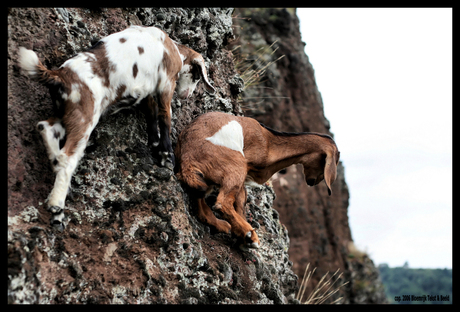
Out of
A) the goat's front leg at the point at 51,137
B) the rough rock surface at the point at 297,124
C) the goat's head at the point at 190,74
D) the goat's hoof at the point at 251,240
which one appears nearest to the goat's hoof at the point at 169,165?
the goat's head at the point at 190,74

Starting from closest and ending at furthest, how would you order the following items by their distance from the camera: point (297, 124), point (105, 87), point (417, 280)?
point (105, 87), point (297, 124), point (417, 280)

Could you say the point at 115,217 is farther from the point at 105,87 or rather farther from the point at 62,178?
the point at 105,87

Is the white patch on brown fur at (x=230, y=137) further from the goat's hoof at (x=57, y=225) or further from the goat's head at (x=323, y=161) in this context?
the goat's hoof at (x=57, y=225)

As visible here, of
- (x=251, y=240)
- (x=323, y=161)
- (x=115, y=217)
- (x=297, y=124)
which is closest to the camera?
(x=115, y=217)

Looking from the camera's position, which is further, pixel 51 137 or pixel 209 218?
pixel 209 218

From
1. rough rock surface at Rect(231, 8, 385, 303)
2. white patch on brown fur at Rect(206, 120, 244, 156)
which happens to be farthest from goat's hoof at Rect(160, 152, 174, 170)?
rough rock surface at Rect(231, 8, 385, 303)

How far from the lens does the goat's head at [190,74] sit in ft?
14.7

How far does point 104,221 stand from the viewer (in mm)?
3504

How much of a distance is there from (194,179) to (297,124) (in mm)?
13858

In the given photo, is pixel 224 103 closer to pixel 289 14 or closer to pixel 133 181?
pixel 133 181

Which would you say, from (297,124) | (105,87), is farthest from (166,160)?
(297,124)

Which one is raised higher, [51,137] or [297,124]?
[297,124]

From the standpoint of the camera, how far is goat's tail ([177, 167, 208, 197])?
157 inches
